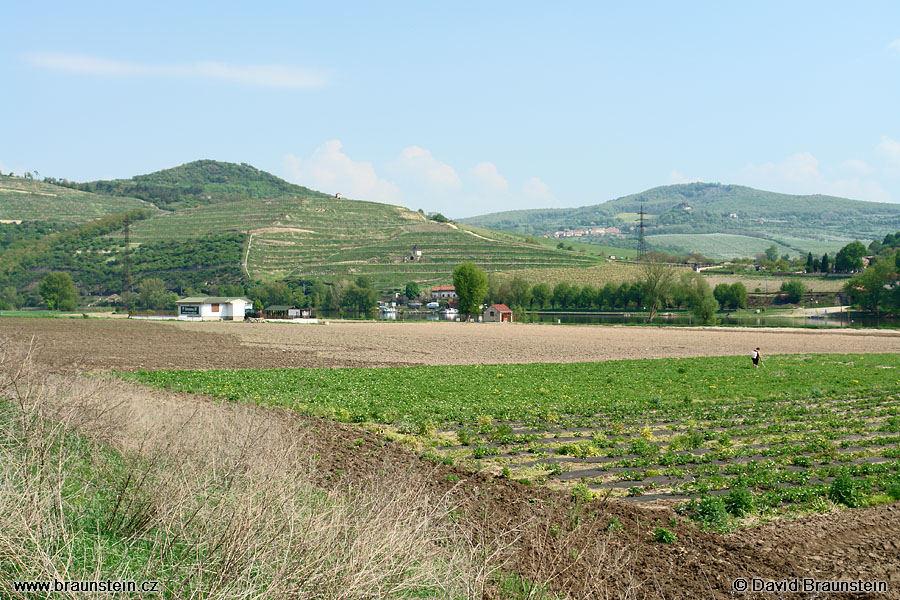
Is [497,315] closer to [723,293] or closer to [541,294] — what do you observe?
[541,294]

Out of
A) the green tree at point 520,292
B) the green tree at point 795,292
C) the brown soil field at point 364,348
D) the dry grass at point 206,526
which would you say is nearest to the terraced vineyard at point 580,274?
the green tree at point 520,292

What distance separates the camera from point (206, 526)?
260 inches

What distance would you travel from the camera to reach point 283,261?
18638 cm

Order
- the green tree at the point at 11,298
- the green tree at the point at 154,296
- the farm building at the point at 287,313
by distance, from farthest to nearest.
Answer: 1. the green tree at the point at 11,298
2. the green tree at the point at 154,296
3. the farm building at the point at 287,313

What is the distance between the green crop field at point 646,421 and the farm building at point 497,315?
289 feet

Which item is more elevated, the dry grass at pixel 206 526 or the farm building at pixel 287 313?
the dry grass at pixel 206 526

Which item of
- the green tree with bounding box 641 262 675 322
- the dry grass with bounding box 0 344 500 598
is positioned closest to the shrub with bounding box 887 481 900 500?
the dry grass with bounding box 0 344 500 598

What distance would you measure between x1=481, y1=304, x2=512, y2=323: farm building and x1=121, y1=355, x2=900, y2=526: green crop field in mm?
88221

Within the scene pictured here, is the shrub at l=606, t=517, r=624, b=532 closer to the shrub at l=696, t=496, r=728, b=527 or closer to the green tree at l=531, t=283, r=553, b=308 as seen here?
the shrub at l=696, t=496, r=728, b=527

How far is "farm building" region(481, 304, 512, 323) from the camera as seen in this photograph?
123 meters

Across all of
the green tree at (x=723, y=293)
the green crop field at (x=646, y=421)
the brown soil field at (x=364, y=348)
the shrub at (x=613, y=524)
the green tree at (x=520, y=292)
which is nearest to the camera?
the shrub at (x=613, y=524)

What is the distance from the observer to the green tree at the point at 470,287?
123 meters

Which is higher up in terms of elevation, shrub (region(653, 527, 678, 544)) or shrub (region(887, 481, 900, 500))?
shrub (region(653, 527, 678, 544))

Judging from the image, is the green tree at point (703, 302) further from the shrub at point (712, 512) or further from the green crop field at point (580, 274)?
the shrub at point (712, 512)
